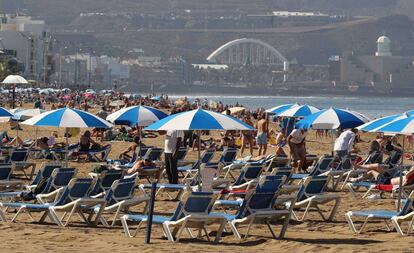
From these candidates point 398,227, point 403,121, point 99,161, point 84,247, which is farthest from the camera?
point 99,161

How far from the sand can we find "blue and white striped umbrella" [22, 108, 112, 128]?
9.94ft

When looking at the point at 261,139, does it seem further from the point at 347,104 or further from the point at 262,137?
the point at 347,104

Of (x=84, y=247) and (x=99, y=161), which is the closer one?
(x=84, y=247)

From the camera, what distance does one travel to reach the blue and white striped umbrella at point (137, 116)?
21266 millimetres

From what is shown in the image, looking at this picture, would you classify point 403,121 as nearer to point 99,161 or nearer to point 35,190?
point 35,190

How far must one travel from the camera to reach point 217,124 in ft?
50.2

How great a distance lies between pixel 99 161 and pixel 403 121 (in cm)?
995

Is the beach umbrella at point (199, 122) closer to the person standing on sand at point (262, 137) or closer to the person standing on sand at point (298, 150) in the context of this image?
the person standing on sand at point (298, 150)

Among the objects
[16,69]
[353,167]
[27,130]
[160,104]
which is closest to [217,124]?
[353,167]

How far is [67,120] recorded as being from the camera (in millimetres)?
18203

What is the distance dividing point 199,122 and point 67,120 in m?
3.40

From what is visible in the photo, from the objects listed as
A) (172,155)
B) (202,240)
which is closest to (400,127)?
(202,240)

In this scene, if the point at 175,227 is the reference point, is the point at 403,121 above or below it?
above

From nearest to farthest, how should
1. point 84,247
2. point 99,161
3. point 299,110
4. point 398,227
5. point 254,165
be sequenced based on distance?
point 84,247 < point 398,227 < point 254,165 < point 99,161 < point 299,110
